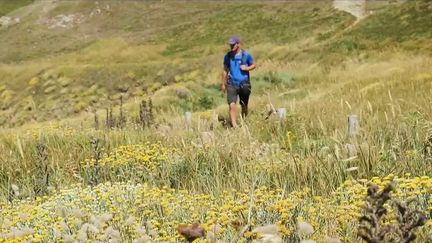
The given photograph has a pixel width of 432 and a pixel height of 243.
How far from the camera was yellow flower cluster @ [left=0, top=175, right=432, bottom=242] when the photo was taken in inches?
139

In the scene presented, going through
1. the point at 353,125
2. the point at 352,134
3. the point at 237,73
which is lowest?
the point at 237,73

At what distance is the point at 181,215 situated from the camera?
421 cm

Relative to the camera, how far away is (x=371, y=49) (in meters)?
30.0

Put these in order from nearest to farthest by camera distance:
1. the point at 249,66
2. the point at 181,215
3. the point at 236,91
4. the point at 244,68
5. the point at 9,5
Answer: the point at 181,215 → the point at 244,68 → the point at 249,66 → the point at 236,91 → the point at 9,5

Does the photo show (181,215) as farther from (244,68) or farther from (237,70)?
(237,70)

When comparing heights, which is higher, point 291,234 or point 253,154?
point 291,234

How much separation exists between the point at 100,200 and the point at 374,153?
2.37 metres

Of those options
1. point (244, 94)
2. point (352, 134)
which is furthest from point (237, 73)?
point (352, 134)

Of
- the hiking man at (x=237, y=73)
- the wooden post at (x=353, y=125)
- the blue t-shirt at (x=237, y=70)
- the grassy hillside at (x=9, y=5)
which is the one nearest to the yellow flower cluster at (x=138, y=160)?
the wooden post at (x=353, y=125)

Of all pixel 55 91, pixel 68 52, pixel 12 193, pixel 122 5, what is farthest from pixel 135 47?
pixel 12 193

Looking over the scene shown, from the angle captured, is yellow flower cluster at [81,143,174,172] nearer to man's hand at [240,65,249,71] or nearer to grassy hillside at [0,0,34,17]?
man's hand at [240,65,249,71]

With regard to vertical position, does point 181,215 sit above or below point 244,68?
above

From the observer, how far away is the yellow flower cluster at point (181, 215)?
11.6 feet

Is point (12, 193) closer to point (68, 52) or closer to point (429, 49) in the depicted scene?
point (429, 49)
